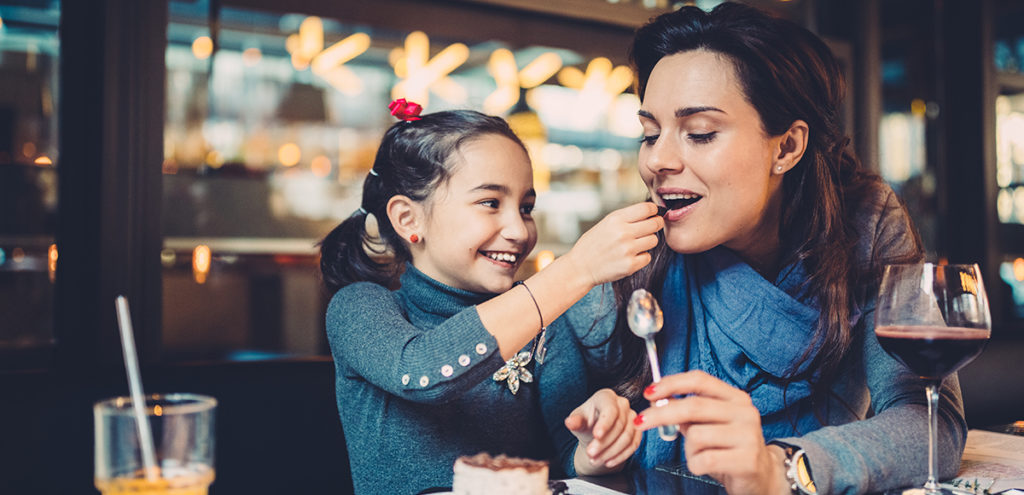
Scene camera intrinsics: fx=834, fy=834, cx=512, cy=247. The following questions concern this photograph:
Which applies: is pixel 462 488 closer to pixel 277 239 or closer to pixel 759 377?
pixel 759 377

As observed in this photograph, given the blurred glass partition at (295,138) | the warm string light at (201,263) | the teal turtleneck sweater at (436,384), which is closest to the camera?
the teal turtleneck sweater at (436,384)

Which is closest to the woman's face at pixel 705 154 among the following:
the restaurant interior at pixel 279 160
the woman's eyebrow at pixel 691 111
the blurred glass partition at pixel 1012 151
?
the woman's eyebrow at pixel 691 111

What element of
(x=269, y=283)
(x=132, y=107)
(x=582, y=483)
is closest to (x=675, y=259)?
(x=582, y=483)

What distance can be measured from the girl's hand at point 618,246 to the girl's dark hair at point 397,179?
0.40m

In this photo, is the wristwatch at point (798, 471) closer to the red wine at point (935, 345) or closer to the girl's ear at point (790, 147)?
the red wine at point (935, 345)

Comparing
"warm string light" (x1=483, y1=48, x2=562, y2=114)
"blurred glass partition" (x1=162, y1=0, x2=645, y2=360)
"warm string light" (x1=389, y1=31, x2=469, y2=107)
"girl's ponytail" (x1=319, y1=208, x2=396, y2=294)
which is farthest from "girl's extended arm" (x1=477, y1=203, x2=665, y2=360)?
"warm string light" (x1=483, y1=48, x2=562, y2=114)

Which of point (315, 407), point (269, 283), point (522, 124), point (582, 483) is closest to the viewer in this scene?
point (582, 483)

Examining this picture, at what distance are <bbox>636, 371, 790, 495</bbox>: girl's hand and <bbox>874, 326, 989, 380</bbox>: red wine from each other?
0.22m

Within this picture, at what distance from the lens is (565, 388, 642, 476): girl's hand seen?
1.08 m

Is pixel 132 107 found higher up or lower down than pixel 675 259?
higher up

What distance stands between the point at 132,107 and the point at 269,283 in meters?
2.77

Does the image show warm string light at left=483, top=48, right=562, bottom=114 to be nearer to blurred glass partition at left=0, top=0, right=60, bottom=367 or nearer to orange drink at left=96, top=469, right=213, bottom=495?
blurred glass partition at left=0, top=0, right=60, bottom=367

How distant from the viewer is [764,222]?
1529 millimetres

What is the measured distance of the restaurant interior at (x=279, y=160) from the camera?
170 cm
